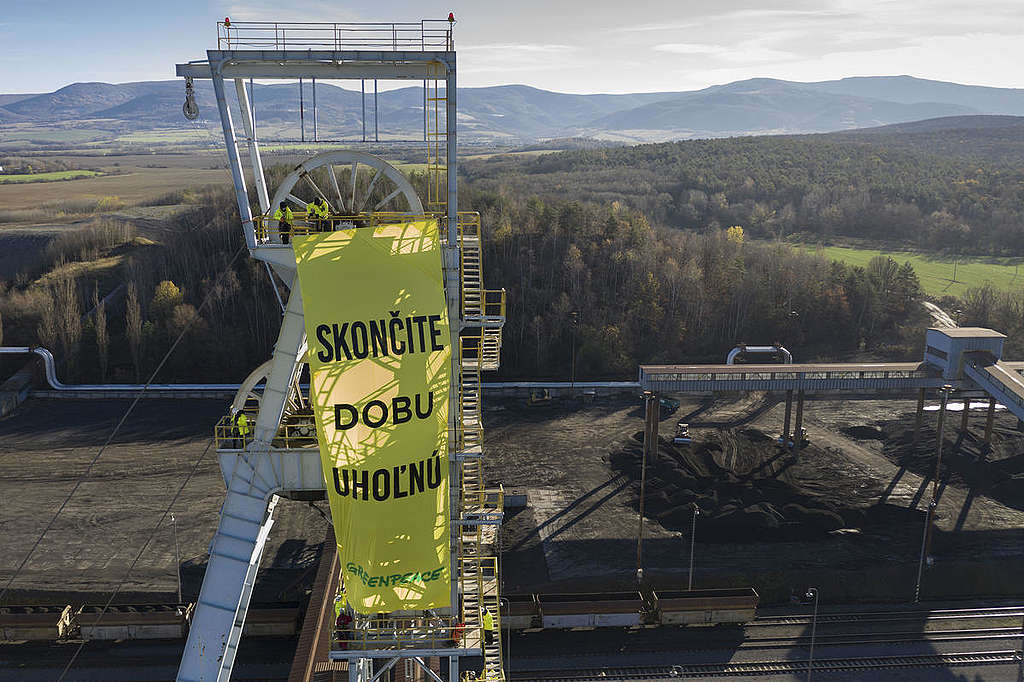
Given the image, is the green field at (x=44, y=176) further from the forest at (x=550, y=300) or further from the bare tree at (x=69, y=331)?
the bare tree at (x=69, y=331)

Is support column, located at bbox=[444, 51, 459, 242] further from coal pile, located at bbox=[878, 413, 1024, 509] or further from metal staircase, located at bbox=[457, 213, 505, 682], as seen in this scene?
coal pile, located at bbox=[878, 413, 1024, 509]

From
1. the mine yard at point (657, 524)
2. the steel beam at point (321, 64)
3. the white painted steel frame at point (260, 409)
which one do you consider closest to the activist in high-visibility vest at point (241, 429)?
the white painted steel frame at point (260, 409)

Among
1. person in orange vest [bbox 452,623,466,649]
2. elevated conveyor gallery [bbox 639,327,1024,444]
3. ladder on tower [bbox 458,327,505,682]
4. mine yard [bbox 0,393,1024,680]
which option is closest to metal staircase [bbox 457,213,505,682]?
ladder on tower [bbox 458,327,505,682]

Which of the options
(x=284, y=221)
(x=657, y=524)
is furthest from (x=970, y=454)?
(x=284, y=221)

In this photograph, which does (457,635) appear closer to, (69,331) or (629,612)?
(629,612)

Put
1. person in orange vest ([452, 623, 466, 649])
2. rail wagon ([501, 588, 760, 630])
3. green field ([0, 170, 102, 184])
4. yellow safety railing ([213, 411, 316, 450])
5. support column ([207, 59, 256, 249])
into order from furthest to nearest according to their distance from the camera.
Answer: green field ([0, 170, 102, 184]), rail wagon ([501, 588, 760, 630]), yellow safety railing ([213, 411, 316, 450]), support column ([207, 59, 256, 249]), person in orange vest ([452, 623, 466, 649])

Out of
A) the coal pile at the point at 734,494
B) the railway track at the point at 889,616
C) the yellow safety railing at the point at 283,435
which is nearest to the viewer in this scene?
the yellow safety railing at the point at 283,435

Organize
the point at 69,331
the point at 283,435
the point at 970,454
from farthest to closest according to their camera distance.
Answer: the point at 69,331 < the point at 970,454 < the point at 283,435
